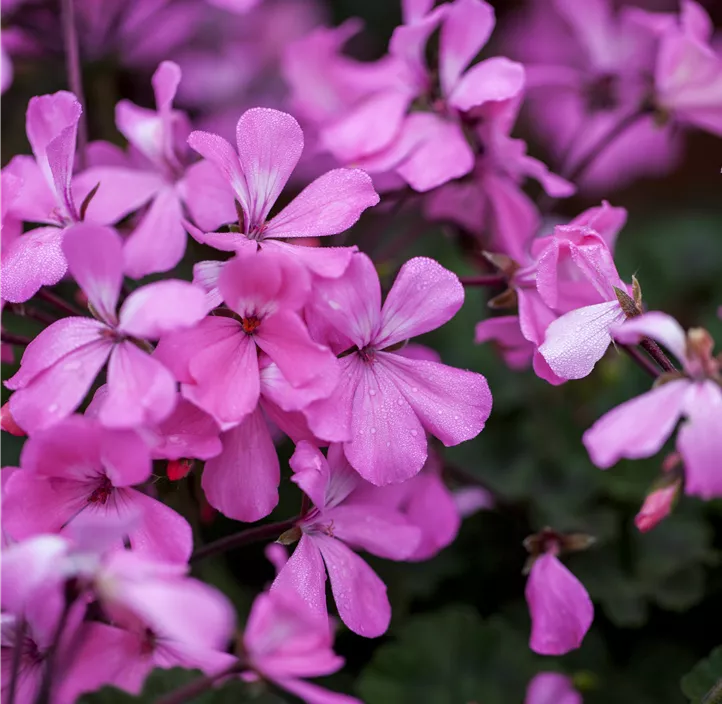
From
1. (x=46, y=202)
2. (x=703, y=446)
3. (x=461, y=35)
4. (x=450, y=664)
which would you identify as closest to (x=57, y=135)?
(x=46, y=202)

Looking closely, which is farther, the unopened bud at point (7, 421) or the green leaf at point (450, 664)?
the green leaf at point (450, 664)

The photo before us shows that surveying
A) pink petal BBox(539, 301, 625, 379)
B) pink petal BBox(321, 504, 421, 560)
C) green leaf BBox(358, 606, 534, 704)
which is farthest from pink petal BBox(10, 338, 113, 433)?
green leaf BBox(358, 606, 534, 704)

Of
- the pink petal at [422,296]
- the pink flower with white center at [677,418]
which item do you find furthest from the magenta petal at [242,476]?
the pink flower with white center at [677,418]

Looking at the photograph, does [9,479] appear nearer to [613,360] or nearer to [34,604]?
[34,604]

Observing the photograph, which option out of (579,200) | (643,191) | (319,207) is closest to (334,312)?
(319,207)

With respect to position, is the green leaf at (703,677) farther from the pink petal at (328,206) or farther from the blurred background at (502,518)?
the pink petal at (328,206)

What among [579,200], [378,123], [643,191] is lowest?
[643,191]

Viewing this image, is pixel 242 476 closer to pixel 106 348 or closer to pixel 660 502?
pixel 106 348

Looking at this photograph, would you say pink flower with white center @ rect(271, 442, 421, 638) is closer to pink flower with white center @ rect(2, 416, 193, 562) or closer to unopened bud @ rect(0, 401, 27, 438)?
pink flower with white center @ rect(2, 416, 193, 562)

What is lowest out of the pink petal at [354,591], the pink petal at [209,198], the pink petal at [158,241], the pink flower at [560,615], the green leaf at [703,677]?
the green leaf at [703,677]
